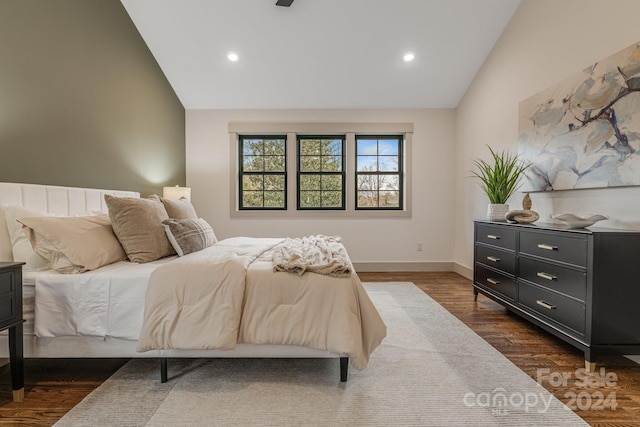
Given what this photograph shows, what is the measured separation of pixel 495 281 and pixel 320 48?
3228mm

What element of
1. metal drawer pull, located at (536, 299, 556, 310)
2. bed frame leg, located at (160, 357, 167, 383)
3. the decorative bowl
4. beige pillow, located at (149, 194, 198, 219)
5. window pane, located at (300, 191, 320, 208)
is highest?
window pane, located at (300, 191, 320, 208)

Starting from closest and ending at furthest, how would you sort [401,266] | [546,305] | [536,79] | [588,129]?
[546,305], [588,129], [536,79], [401,266]

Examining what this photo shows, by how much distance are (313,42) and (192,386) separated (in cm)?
364

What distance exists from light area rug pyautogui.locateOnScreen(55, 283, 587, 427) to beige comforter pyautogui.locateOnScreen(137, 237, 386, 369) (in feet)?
0.82

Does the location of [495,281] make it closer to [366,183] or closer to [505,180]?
[505,180]

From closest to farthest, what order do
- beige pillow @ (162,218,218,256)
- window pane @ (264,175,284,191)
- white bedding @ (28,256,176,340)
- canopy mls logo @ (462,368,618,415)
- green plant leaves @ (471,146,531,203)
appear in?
canopy mls logo @ (462,368,618,415) → white bedding @ (28,256,176,340) → beige pillow @ (162,218,218,256) → green plant leaves @ (471,146,531,203) → window pane @ (264,175,284,191)

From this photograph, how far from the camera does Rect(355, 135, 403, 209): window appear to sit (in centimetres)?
481

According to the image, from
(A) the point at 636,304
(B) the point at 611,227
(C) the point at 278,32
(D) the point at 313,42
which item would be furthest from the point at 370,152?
(A) the point at 636,304

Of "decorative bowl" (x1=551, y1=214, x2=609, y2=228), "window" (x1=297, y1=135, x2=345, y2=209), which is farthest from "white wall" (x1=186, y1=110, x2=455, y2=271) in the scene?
"decorative bowl" (x1=551, y1=214, x2=609, y2=228)

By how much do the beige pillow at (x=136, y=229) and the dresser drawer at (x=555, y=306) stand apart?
2.79 m

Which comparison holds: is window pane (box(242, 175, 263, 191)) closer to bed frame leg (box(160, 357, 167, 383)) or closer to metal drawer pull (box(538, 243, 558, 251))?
bed frame leg (box(160, 357, 167, 383))

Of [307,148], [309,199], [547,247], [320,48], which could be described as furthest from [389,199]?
[547,247]

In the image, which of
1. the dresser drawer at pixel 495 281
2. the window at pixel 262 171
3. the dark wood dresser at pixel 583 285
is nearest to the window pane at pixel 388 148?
the window at pixel 262 171

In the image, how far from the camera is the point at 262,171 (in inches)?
189
